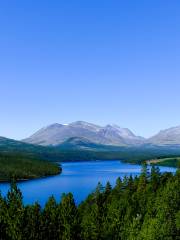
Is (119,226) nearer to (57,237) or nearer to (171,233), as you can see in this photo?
(171,233)

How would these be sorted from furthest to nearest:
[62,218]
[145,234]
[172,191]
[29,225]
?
[172,191] → [62,218] → [145,234] → [29,225]

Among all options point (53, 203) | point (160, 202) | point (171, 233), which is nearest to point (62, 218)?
point (53, 203)

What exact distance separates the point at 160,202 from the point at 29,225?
142 ft

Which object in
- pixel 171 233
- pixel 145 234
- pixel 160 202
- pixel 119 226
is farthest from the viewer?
pixel 160 202

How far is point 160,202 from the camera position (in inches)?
3760

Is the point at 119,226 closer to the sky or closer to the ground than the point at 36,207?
closer to the ground

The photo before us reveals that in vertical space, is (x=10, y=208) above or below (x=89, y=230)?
above

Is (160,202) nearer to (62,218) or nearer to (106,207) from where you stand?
(106,207)

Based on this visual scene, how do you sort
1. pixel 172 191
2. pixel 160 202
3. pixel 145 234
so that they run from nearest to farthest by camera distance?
pixel 145 234 < pixel 160 202 < pixel 172 191

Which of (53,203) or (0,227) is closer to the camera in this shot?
(0,227)

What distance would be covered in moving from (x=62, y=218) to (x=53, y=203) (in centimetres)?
921

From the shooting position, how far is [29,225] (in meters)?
62.2

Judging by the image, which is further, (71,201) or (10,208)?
(71,201)

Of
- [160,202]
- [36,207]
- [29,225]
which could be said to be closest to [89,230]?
[36,207]
